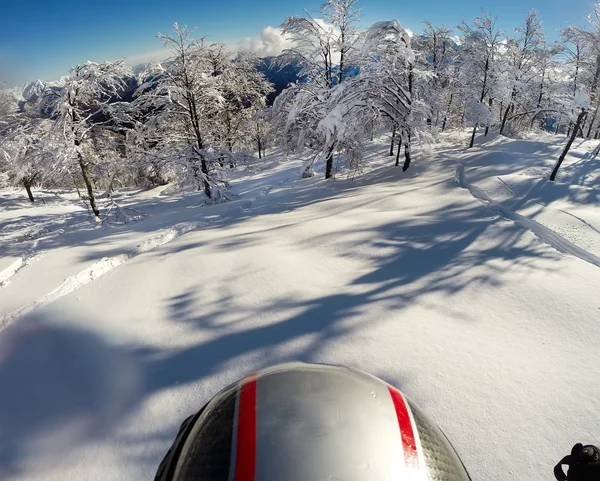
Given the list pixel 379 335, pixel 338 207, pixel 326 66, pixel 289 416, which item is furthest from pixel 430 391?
pixel 326 66

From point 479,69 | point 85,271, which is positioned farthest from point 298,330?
point 479,69

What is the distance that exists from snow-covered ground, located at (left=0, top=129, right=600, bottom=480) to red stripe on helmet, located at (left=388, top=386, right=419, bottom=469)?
57.8 inches

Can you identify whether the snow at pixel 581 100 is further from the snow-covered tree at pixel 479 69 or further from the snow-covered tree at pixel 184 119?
the snow-covered tree at pixel 184 119

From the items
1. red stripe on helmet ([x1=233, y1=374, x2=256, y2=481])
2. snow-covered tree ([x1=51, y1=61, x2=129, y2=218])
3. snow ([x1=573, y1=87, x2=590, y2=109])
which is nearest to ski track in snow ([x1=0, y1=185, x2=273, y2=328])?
red stripe on helmet ([x1=233, y1=374, x2=256, y2=481])

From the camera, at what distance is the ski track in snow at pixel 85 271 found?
16.1ft

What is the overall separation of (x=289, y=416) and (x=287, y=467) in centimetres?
24

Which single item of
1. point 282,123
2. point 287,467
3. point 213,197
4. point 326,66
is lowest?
point 213,197

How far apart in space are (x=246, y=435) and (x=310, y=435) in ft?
1.04

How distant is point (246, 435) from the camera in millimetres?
1558

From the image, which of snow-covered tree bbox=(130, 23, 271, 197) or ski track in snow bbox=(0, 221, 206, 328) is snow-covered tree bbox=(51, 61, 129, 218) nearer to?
snow-covered tree bbox=(130, 23, 271, 197)

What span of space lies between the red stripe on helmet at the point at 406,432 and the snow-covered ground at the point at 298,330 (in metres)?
1.47

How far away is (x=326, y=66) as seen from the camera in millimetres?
16969

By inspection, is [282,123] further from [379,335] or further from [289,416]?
[289,416]

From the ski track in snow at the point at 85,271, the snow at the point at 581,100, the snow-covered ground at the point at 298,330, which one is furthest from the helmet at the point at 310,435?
the snow at the point at 581,100
